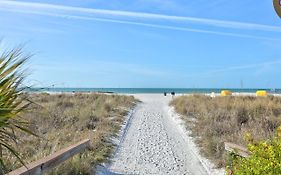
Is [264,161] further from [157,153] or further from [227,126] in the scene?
[227,126]

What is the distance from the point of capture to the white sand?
10297 mm

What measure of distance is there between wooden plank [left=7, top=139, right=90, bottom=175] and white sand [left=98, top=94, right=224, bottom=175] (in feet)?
3.65

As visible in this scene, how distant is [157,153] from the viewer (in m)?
12.4

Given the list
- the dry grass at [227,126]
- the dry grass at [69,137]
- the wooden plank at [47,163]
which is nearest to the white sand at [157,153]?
the dry grass at [227,126]

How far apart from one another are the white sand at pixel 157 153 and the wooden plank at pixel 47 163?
1112 mm

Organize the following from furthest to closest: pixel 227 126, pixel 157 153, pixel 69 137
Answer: pixel 227 126
pixel 69 137
pixel 157 153

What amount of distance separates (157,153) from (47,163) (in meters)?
5.53

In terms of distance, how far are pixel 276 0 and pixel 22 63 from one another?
281 centimetres

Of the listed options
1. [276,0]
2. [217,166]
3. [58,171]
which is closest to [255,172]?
[276,0]

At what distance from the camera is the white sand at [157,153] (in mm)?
10297

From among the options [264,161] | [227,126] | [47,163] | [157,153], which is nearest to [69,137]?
[157,153]

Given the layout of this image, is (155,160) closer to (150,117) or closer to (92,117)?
(92,117)

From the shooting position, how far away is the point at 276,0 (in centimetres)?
387

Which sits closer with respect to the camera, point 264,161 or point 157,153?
point 264,161
